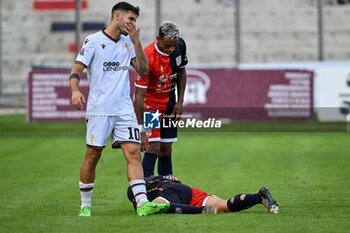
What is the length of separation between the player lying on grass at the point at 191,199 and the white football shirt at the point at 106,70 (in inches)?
37.9

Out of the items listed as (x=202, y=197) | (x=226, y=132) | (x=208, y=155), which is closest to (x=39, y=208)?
(x=202, y=197)

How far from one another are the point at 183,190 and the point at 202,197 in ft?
0.74

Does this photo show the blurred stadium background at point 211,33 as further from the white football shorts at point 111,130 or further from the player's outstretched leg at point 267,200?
the player's outstretched leg at point 267,200

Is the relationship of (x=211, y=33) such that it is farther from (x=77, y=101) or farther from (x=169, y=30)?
→ (x=77, y=101)

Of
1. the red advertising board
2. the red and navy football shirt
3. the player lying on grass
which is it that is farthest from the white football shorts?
the red advertising board

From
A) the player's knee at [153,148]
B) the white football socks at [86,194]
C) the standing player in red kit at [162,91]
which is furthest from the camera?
the player's knee at [153,148]

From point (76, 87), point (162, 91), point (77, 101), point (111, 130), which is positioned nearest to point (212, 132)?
point (162, 91)

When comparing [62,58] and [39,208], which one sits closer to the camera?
[39,208]

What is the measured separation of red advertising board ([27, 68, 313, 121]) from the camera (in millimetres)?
30156

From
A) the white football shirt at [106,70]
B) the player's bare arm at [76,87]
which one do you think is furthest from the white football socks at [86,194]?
the player's bare arm at [76,87]

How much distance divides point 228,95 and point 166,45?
61.1 ft

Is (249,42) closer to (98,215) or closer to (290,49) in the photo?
(290,49)

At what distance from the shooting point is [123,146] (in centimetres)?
1147

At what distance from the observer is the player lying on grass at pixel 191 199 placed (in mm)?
11242
